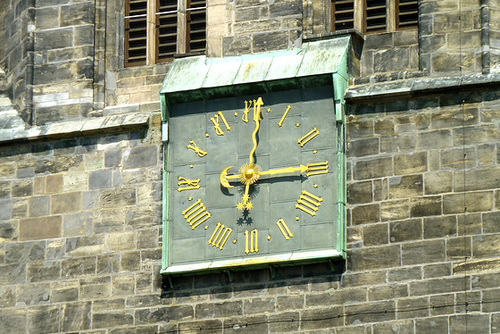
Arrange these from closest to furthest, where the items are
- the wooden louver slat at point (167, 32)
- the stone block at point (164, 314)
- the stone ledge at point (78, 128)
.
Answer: the stone block at point (164, 314) < the stone ledge at point (78, 128) < the wooden louver slat at point (167, 32)

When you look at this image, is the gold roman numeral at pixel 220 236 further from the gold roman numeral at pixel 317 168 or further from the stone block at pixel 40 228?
the stone block at pixel 40 228

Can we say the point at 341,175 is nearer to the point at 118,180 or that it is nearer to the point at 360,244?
the point at 360,244

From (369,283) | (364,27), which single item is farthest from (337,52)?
(369,283)

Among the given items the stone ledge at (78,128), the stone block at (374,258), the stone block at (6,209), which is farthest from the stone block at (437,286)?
the stone block at (6,209)

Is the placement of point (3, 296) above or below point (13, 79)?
below

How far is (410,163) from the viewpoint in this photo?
3069 cm

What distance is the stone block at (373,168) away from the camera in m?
30.8

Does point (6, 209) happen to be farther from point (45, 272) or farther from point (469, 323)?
point (469, 323)

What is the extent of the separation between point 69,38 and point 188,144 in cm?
260

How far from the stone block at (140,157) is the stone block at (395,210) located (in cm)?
327

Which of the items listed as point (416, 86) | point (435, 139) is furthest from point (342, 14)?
point (435, 139)

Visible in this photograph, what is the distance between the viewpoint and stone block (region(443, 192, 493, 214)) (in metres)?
30.1

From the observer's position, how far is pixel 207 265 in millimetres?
31078

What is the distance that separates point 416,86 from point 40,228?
5450 mm
